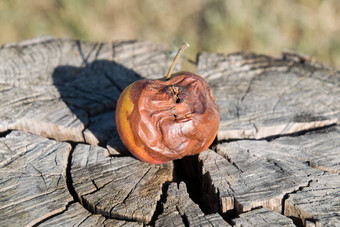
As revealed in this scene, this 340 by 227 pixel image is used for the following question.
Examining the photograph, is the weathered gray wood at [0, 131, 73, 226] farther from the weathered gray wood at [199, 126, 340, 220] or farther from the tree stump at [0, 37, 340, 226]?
the weathered gray wood at [199, 126, 340, 220]

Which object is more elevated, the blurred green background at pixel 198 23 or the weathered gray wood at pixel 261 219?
the blurred green background at pixel 198 23

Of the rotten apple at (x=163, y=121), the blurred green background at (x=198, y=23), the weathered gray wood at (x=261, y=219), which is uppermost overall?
the blurred green background at (x=198, y=23)

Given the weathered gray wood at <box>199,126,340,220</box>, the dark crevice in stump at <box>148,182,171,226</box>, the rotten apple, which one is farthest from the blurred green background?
the dark crevice in stump at <box>148,182,171,226</box>

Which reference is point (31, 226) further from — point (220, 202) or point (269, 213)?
point (269, 213)

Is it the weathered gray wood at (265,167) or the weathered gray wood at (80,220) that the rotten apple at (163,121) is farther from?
the weathered gray wood at (80,220)

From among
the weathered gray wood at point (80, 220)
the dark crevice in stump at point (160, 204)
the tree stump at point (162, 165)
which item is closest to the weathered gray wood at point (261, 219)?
the tree stump at point (162, 165)

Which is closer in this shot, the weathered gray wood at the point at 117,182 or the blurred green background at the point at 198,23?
the weathered gray wood at the point at 117,182

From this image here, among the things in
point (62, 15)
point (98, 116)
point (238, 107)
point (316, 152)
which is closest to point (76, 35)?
point (62, 15)

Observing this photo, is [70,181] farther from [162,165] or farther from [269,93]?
[269,93]
